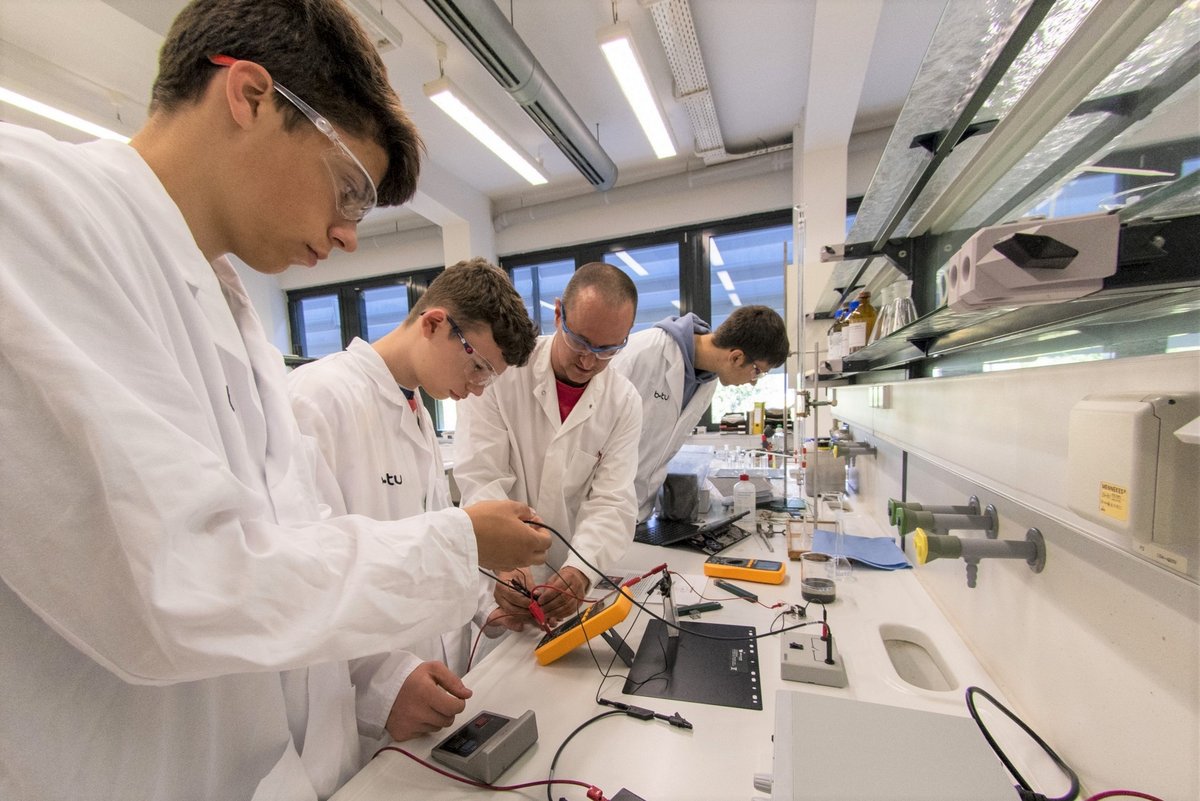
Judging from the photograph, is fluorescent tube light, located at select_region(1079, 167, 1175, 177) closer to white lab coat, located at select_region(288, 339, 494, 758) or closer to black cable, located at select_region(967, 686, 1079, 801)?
black cable, located at select_region(967, 686, 1079, 801)

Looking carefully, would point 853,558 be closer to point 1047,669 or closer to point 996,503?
point 996,503

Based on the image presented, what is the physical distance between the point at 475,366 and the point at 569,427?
0.46 m

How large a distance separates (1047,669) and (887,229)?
3.38 feet

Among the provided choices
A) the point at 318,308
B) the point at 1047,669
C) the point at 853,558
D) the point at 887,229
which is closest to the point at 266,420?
the point at 1047,669

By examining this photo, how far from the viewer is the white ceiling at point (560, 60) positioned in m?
2.67

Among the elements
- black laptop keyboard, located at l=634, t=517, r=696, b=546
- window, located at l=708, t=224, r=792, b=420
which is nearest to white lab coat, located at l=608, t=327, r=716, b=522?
black laptop keyboard, located at l=634, t=517, r=696, b=546

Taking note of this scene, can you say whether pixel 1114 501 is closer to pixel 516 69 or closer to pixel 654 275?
pixel 516 69

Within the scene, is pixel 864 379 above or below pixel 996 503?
above

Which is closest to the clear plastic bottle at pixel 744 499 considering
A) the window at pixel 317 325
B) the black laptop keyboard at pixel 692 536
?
the black laptop keyboard at pixel 692 536

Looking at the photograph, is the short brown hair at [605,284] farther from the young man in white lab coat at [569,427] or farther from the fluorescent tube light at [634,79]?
the fluorescent tube light at [634,79]

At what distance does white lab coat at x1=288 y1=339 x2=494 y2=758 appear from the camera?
896 millimetres

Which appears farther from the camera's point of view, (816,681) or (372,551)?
(816,681)

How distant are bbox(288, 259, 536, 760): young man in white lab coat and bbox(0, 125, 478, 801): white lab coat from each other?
13.2 inches

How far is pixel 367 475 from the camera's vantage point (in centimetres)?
108
